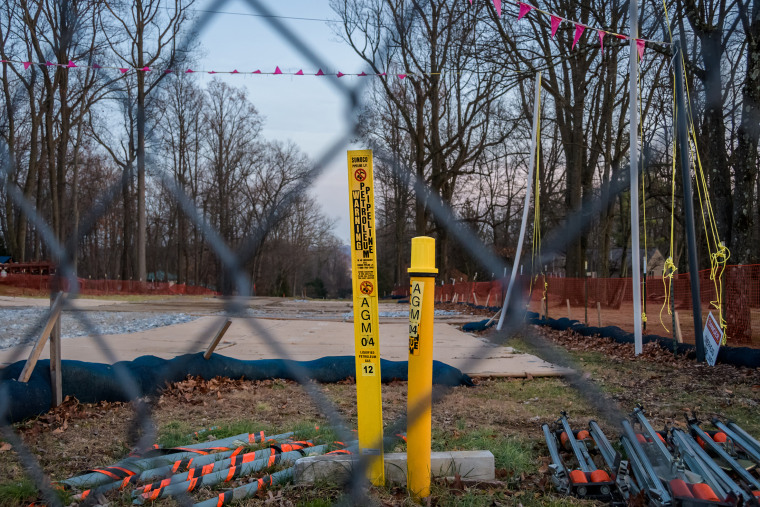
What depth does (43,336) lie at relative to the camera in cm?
301

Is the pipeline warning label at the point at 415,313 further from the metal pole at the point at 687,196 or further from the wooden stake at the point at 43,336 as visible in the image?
the metal pole at the point at 687,196

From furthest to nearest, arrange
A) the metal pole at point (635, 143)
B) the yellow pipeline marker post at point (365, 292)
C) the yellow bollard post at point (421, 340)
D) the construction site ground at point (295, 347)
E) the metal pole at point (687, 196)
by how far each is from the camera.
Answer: the metal pole at point (687, 196), the construction site ground at point (295, 347), the metal pole at point (635, 143), the yellow bollard post at point (421, 340), the yellow pipeline marker post at point (365, 292)

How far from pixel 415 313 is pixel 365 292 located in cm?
19

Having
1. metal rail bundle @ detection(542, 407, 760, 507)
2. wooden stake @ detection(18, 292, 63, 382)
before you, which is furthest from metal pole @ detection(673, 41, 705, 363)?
wooden stake @ detection(18, 292, 63, 382)

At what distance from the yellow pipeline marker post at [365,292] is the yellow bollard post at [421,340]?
0.11 metres

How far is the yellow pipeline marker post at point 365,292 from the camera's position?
4.78 feet

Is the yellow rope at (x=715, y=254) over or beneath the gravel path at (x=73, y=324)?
over

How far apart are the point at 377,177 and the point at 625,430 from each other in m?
1.62

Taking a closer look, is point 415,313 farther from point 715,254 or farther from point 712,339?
point 715,254

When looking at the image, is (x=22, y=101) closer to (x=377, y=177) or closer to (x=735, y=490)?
(x=377, y=177)

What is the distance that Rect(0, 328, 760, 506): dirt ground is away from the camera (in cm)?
215

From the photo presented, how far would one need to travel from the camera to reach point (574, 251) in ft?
59.7

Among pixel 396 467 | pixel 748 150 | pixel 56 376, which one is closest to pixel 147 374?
pixel 56 376

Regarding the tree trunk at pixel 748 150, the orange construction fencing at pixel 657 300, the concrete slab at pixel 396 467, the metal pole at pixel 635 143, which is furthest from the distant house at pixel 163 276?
the tree trunk at pixel 748 150
